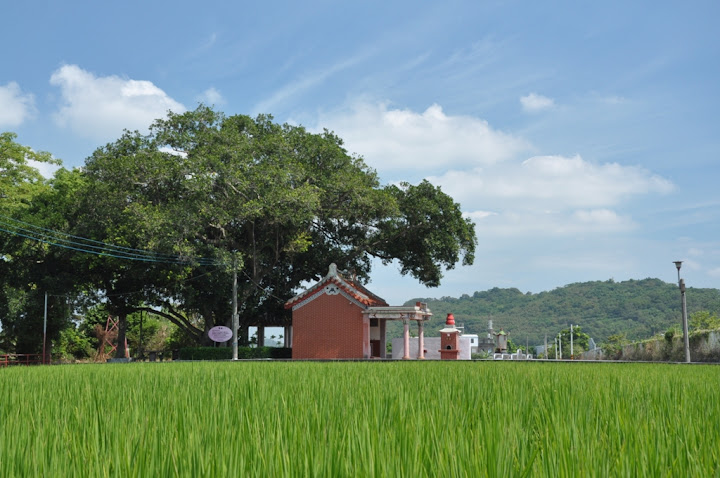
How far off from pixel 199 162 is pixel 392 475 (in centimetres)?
2682

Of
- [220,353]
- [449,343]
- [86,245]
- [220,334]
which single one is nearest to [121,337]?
[86,245]

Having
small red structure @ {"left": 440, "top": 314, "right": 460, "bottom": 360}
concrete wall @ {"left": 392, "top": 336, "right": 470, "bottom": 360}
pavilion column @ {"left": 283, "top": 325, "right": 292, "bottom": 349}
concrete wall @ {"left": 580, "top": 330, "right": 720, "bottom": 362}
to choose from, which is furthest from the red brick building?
concrete wall @ {"left": 580, "top": 330, "right": 720, "bottom": 362}

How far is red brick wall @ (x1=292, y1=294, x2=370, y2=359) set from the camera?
95.5 feet

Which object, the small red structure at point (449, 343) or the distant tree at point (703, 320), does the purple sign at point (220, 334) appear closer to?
the small red structure at point (449, 343)

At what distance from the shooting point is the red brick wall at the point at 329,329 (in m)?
29.1

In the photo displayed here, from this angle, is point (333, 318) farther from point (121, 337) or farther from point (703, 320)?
point (703, 320)

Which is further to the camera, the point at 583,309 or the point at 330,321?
the point at 583,309

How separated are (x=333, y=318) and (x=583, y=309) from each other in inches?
3352

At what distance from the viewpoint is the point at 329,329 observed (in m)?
29.4

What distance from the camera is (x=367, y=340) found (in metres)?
29.0

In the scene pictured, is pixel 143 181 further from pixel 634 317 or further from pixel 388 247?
pixel 634 317

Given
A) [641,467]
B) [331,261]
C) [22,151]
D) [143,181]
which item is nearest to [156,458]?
[641,467]

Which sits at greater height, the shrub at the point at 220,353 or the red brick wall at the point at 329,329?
the red brick wall at the point at 329,329

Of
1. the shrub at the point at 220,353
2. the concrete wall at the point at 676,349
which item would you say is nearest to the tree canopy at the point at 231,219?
the shrub at the point at 220,353
